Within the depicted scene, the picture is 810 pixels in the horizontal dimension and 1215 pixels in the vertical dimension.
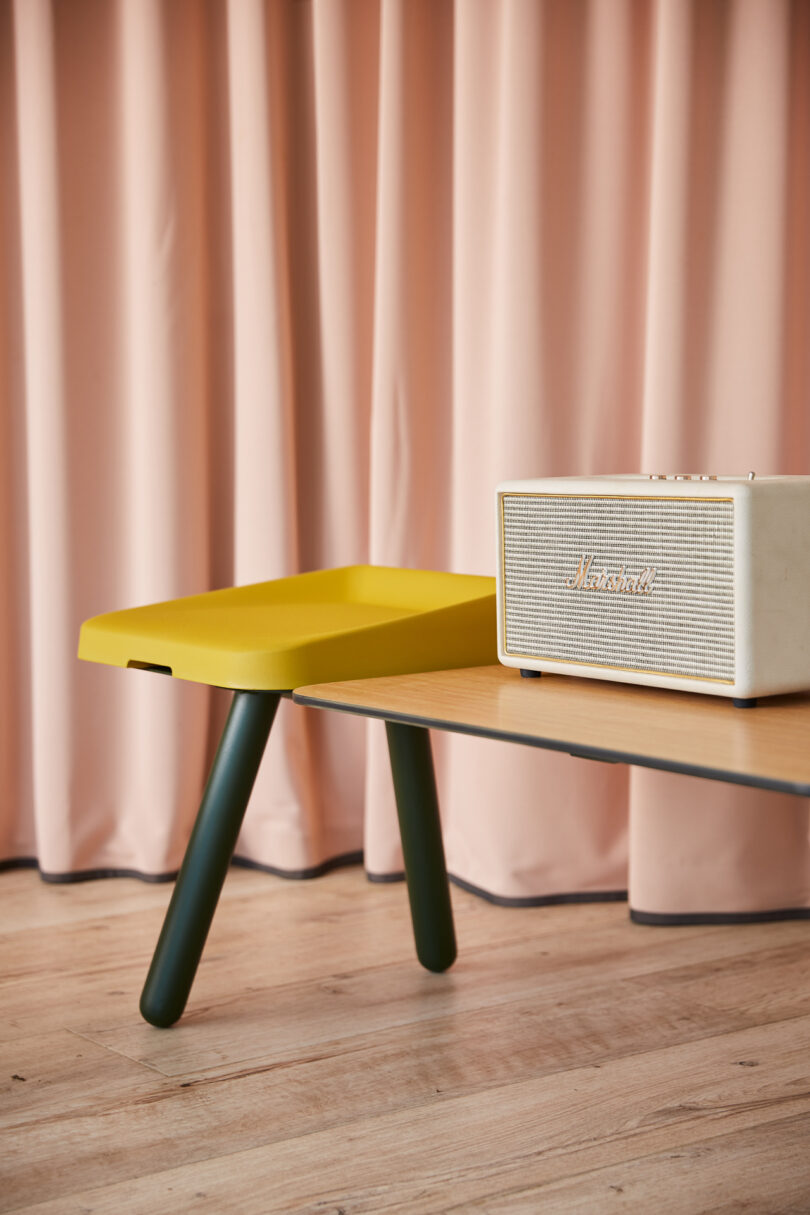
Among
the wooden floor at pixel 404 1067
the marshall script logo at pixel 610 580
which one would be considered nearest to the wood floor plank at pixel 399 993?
the wooden floor at pixel 404 1067

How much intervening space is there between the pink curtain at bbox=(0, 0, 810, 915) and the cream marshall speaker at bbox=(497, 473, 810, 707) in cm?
72

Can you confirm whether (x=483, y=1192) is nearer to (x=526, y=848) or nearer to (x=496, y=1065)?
(x=496, y=1065)

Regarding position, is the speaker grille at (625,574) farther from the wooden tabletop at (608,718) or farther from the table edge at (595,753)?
the table edge at (595,753)

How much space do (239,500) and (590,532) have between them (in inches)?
40.6

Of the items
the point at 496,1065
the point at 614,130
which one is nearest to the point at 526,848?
the point at 496,1065

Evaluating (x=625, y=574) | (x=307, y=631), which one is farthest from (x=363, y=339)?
(x=625, y=574)

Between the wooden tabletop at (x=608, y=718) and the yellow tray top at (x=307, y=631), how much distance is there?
0.06m

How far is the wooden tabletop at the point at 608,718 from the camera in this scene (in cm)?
96

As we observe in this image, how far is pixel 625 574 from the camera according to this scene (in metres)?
1.21

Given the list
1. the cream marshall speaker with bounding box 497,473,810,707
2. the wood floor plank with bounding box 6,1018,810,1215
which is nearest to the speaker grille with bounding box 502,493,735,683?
the cream marshall speaker with bounding box 497,473,810,707

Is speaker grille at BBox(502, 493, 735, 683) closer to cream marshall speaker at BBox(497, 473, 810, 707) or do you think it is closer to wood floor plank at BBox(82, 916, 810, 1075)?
cream marshall speaker at BBox(497, 473, 810, 707)

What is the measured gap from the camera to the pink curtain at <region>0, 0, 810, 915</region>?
6.36 feet

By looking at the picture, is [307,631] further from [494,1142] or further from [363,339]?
[363,339]

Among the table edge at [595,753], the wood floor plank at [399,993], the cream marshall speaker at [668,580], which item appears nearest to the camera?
the table edge at [595,753]
